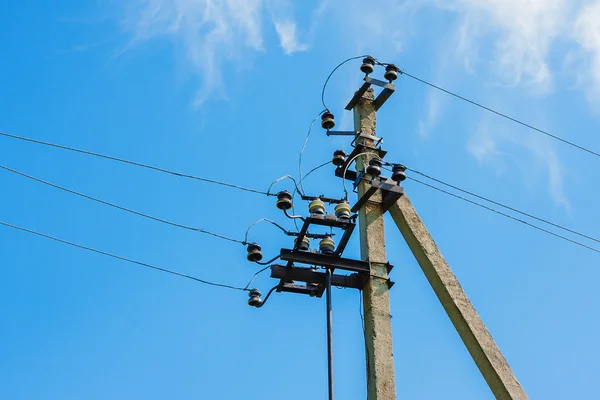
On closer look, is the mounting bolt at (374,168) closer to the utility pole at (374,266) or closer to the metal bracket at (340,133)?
the utility pole at (374,266)

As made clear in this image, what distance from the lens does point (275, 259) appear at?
927 centimetres

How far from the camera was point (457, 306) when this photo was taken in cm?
884

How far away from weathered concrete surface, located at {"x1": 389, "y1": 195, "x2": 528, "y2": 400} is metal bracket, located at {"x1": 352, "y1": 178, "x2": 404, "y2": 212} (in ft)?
0.30

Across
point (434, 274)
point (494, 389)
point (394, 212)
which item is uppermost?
point (394, 212)

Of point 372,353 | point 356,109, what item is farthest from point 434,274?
point 356,109

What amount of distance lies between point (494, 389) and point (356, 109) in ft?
12.0

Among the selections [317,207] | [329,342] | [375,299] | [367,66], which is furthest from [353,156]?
[329,342]

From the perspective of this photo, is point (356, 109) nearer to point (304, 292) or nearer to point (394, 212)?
point (394, 212)

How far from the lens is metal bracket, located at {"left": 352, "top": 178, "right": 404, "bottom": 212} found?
9.43 m

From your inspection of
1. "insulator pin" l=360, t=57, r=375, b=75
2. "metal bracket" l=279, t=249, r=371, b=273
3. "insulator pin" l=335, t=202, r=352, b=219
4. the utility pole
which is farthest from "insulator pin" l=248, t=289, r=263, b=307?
"insulator pin" l=360, t=57, r=375, b=75

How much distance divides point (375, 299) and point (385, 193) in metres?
1.32

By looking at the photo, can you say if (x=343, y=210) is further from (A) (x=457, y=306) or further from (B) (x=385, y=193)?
(A) (x=457, y=306)

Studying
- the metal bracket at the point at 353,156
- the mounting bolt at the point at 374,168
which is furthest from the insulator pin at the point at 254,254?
the mounting bolt at the point at 374,168

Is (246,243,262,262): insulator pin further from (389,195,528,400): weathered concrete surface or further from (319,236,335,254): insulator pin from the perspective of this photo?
(389,195,528,400): weathered concrete surface
